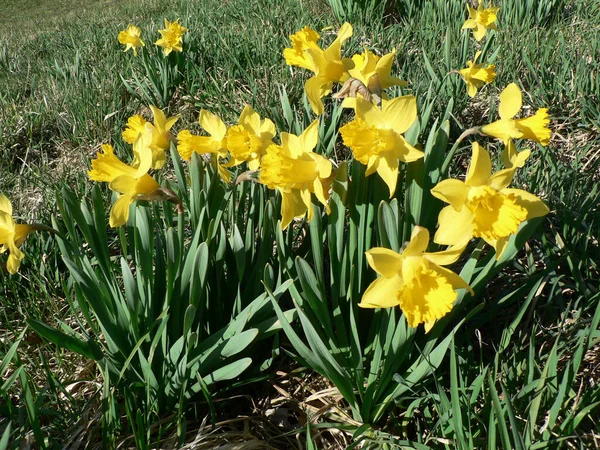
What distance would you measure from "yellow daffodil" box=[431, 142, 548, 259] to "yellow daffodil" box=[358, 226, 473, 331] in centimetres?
5

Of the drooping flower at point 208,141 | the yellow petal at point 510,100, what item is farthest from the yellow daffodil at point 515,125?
the drooping flower at point 208,141

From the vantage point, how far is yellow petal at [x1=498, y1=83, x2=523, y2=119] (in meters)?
1.17

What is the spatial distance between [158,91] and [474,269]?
2.34m

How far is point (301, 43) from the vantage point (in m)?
1.50

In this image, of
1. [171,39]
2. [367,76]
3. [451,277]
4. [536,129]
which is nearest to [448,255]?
[451,277]

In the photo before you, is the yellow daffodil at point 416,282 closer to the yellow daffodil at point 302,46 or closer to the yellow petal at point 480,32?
the yellow daffodil at point 302,46

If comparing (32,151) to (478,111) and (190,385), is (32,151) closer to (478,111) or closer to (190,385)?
(190,385)

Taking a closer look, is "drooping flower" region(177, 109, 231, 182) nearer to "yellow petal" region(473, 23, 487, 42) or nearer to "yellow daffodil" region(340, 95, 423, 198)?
"yellow daffodil" region(340, 95, 423, 198)

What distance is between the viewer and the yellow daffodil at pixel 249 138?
→ 1291mm

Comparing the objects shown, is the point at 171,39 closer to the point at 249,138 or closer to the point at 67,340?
the point at 249,138

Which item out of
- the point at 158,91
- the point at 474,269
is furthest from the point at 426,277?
the point at 158,91

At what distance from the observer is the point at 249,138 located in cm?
131

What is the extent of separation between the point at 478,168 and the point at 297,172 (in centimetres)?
38

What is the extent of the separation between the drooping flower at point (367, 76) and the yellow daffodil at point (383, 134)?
0.12 metres
